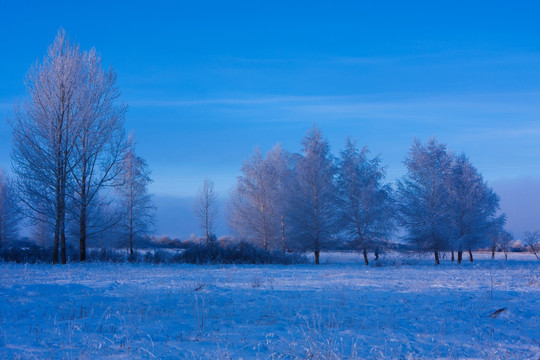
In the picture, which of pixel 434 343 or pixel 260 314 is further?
pixel 260 314

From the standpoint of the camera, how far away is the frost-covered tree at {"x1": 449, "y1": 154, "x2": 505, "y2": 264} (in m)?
26.0

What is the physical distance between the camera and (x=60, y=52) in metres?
18.3

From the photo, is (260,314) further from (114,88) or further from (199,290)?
(114,88)

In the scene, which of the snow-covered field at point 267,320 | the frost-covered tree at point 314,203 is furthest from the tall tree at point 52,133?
the frost-covered tree at point 314,203

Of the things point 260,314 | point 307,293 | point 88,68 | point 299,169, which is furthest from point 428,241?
point 88,68

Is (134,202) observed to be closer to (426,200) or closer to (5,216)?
(5,216)

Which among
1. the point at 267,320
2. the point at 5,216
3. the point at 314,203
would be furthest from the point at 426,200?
the point at 5,216

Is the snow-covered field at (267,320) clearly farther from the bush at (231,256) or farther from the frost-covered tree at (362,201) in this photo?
the frost-covered tree at (362,201)

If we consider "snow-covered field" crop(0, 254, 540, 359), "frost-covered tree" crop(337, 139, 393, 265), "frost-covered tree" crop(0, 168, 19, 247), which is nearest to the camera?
"snow-covered field" crop(0, 254, 540, 359)

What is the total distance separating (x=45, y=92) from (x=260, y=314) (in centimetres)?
1578

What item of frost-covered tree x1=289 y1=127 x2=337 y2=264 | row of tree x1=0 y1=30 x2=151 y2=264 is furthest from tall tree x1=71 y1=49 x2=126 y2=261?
frost-covered tree x1=289 y1=127 x2=337 y2=264

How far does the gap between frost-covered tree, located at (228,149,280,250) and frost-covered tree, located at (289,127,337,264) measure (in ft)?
17.1

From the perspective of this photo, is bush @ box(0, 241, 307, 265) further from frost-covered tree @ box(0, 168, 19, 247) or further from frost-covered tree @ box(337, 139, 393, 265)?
frost-covered tree @ box(0, 168, 19, 247)

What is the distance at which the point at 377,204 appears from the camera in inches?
947
